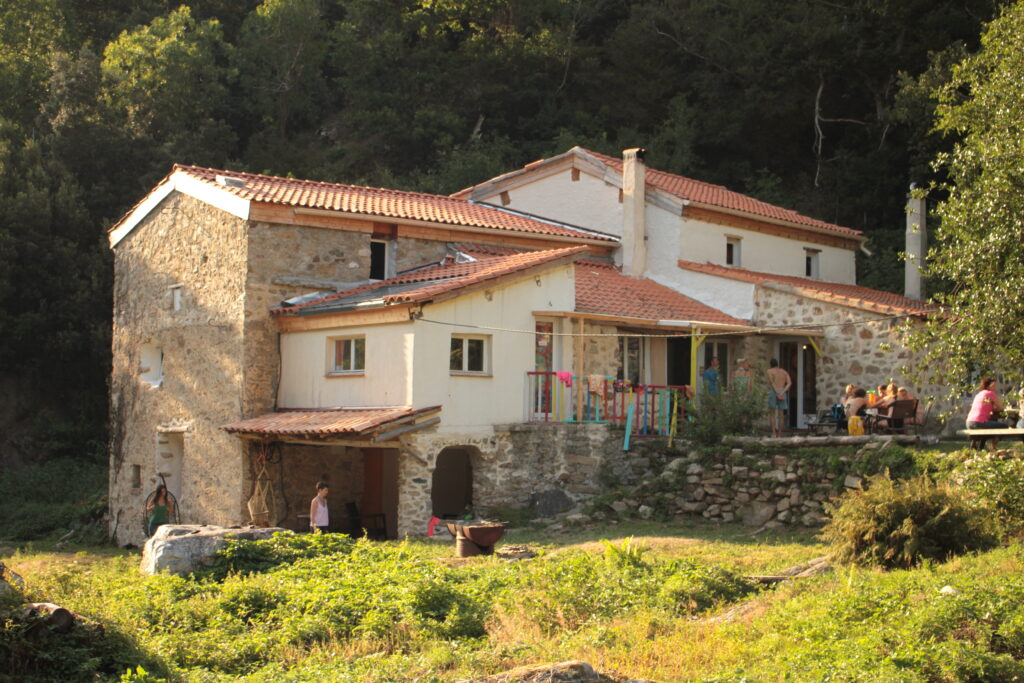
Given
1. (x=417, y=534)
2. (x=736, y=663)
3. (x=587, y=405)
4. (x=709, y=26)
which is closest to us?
(x=736, y=663)

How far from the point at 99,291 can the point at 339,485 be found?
13.0 m

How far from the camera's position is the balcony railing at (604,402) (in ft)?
67.3

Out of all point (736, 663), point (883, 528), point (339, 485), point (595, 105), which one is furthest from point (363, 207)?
point (595, 105)

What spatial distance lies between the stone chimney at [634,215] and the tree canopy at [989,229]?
1197 cm

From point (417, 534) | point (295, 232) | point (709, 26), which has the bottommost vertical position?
point (417, 534)

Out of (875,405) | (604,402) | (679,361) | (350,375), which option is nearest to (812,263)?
(679,361)

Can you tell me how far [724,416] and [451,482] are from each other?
19.7 ft

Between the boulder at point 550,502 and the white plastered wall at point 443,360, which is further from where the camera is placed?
the boulder at point 550,502

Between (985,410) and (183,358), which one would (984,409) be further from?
(183,358)

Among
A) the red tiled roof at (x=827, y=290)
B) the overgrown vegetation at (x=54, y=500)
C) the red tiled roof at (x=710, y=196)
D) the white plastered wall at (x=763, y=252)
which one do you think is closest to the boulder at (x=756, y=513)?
the red tiled roof at (x=827, y=290)

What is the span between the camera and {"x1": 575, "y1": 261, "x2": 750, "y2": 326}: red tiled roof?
72.7 ft

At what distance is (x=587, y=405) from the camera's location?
21.0m

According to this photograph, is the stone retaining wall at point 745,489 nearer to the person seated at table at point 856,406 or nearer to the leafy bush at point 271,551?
the person seated at table at point 856,406

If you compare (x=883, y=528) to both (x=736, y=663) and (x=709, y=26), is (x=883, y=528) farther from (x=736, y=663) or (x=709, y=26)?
(x=709, y=26)
